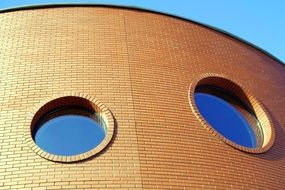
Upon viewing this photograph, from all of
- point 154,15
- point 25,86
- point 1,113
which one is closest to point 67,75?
point 25,86

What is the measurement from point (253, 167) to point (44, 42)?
479 cm

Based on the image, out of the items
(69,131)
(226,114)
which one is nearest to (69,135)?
(69,131)

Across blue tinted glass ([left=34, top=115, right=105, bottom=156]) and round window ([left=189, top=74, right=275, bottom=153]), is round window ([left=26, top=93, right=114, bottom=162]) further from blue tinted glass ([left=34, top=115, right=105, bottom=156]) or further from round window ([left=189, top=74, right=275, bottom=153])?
round window ([left=189, top=74, right=275, bottom=153])

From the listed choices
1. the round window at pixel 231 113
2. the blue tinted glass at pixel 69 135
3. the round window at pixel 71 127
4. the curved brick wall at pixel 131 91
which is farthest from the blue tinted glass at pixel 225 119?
the blue tinted glass at pixel 69 135

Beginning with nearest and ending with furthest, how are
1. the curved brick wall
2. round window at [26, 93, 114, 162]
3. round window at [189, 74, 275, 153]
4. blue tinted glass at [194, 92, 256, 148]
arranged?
the curved brick wall
round window at [26, 93, 114, 162]
round window at [189, 74, 275, 153]
blue tinted glass at [194, 92, 256, 148]

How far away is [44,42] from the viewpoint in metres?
9.23

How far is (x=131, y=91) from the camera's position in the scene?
28.2 feet

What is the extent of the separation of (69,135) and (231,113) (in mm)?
3682

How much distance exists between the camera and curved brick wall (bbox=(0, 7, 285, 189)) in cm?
733

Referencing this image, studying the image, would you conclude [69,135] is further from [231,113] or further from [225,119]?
[231,113]

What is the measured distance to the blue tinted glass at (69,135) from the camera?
305 inches

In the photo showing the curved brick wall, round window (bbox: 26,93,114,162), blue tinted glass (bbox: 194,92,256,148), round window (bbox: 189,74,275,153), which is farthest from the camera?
blue tinted glass (bbox: 194,92,256,148)

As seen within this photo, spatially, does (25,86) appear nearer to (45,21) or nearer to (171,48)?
(45,21)

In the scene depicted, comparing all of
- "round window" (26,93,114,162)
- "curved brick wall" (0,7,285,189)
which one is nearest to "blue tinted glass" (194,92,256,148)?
"curved brick wall" (0,7,285,189)
